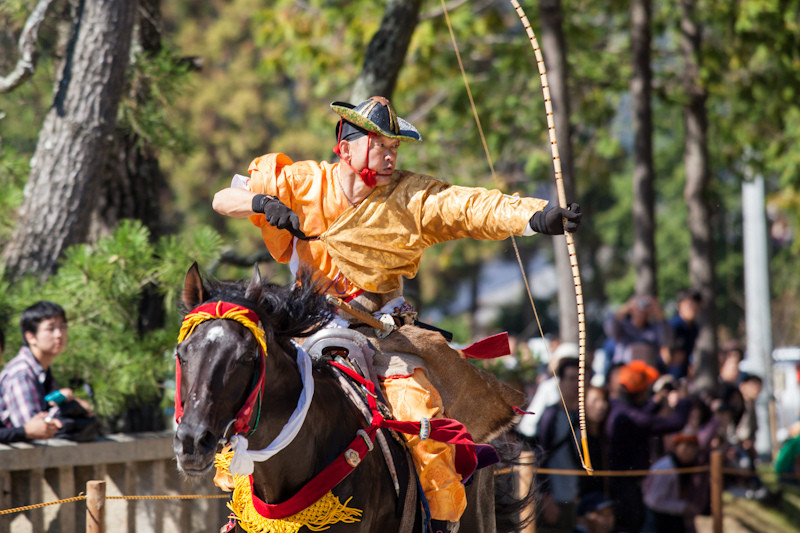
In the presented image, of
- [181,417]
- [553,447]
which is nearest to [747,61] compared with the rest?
[553,447]

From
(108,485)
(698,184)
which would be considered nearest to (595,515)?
(108,485)

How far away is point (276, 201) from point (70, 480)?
2469 millimetres

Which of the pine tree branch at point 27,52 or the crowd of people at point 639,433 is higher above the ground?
the pine tree branch at point 27,52

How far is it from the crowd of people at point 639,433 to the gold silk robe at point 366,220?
8.81ft

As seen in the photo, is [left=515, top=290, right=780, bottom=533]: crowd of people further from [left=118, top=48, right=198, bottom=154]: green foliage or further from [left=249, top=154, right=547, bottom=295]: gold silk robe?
[left=118, top=48, right=198, bottom=154]: green foliage

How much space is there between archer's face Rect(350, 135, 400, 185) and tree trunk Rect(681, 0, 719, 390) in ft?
32.2

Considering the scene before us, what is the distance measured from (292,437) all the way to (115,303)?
3200mm

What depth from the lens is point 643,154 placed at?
12.5 metres

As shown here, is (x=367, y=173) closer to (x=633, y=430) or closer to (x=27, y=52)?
(x=27, y=52)

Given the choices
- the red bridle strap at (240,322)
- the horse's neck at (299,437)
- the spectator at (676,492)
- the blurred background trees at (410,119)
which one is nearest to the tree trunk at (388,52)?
the blurred background trees at (410,119)

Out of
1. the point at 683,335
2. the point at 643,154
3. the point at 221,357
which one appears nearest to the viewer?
the point at 221,357

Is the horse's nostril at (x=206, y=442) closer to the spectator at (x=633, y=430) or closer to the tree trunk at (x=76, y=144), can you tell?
the tree trunk at (x=76, y=144)

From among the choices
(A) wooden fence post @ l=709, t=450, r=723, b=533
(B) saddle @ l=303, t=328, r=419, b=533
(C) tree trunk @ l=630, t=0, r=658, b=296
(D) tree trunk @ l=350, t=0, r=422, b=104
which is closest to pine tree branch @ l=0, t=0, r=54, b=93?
(D) tree trunk @ l=350, t=0, r=422, b=104

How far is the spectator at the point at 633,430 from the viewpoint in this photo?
8.00 m
